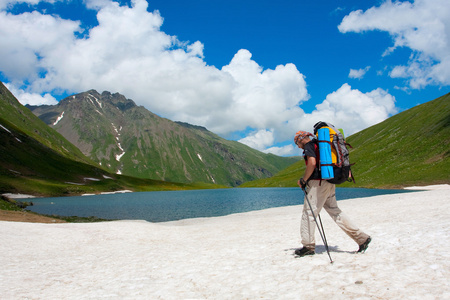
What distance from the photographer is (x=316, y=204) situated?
11.3 meters

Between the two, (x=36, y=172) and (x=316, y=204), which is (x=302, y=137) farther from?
(x=36, y=172)

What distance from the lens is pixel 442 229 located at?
39.4 feet

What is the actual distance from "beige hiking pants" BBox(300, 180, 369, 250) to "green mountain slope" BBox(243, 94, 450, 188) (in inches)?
3466

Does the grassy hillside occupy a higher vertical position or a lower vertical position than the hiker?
higher

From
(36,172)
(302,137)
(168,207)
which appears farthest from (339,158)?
(36,172)

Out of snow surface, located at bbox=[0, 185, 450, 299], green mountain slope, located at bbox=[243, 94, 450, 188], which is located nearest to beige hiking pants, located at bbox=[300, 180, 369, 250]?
snow surface, located at bbox=[0, 185, 450, 299]

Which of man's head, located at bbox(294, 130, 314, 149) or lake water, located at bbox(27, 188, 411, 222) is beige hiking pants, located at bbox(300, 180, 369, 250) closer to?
man's head, located at bbox(294, 130, 314, 149)

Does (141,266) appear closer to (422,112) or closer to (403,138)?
(403,138)

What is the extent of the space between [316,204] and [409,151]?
137035 mm

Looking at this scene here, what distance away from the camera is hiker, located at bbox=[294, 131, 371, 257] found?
11039mm

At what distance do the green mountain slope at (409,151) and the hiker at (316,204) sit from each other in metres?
88.0

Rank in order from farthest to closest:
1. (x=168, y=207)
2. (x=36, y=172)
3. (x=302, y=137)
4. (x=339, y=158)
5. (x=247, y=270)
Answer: (x=36, y=172) → (x=168, y=207) → (x=302, y=137) → (x=339, y=158) → (x=247, y=270)

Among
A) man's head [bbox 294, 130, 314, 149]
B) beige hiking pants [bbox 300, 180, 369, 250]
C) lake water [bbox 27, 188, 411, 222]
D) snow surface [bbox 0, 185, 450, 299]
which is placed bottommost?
lake water [bbox 27, 188, 411, 222]

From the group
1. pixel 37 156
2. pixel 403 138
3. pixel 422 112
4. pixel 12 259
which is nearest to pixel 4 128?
pixel 37 156
